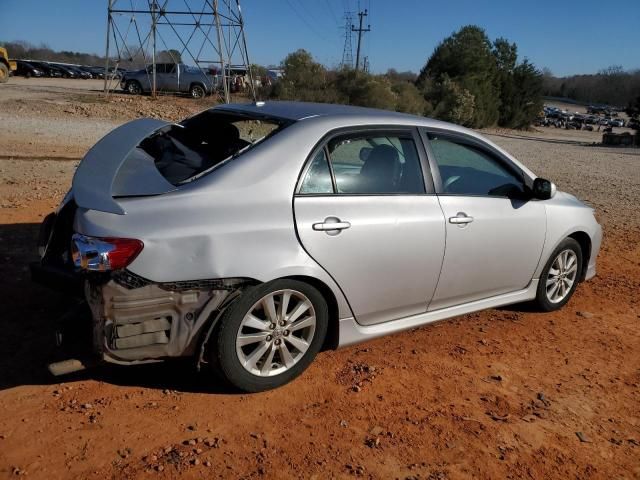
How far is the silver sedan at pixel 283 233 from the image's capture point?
287 centimetres

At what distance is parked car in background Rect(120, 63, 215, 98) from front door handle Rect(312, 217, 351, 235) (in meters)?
27.8

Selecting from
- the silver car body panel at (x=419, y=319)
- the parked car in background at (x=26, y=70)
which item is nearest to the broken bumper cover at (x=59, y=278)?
the silver car body panel at (x=419, y=319)

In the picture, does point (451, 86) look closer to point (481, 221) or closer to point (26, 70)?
point (26, 70)

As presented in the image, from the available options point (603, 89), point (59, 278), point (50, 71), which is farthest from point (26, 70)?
point (603, 89)

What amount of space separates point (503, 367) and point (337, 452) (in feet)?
5.34

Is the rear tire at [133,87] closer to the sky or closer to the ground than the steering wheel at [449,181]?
closer to the sky

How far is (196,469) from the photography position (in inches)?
104

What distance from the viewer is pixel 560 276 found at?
4902mm

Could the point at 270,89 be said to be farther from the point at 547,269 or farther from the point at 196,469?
the point at 196,469

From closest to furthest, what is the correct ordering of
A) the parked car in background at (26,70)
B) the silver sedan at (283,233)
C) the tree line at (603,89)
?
the silver sedan at (283,233) < the parked car in background at (26,70) < the tree line at (603,89)

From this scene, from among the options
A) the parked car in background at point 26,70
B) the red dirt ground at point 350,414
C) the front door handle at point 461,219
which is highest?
→ the parked car in background at point 26,70

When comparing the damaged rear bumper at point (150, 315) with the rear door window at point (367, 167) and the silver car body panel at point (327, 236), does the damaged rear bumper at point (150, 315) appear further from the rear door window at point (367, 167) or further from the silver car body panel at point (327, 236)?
the rear door window at point (367, 167)

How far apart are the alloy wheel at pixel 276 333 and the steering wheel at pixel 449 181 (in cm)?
138

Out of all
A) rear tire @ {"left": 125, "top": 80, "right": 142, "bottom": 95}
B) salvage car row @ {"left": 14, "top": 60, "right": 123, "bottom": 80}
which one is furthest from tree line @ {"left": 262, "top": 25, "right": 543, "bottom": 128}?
salvage car row @ {"left": 14, "top": 60, "right": 123, "bottom": 80}
